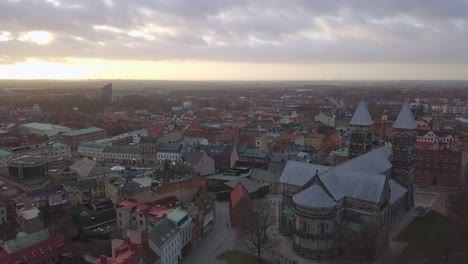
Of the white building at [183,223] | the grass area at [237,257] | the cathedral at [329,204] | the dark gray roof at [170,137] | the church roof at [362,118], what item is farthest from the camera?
the dark gray roof at [170,137]

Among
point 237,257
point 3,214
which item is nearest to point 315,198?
point 237,257

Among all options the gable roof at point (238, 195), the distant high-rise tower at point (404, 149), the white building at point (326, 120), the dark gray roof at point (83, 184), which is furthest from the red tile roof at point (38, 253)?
the white building at point (326, 120)

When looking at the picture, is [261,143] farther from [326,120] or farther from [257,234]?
[257,234]

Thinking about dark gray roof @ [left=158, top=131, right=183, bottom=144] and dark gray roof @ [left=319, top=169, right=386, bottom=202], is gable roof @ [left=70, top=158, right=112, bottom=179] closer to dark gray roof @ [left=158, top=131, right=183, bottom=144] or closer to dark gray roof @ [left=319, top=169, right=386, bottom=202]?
dark gray roof @ [left=158, top=131, right=183, bottom=144]

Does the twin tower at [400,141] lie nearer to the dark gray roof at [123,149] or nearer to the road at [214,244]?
the road at [214,244]

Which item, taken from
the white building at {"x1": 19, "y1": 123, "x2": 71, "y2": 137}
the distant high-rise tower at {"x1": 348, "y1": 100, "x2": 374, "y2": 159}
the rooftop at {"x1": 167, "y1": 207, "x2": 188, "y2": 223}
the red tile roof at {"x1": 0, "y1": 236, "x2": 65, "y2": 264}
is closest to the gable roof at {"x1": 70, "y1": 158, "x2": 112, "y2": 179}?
the red tile roof at {"x1": 0, "y1": 236, "x2": 65, "y2": 264}
